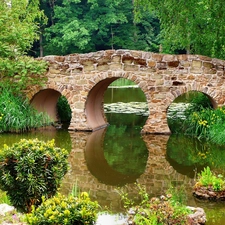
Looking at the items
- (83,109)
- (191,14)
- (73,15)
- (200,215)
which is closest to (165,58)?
(191,14)

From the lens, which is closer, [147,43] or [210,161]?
[210,161]

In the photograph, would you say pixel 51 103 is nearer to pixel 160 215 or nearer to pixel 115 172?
pixel 115 172

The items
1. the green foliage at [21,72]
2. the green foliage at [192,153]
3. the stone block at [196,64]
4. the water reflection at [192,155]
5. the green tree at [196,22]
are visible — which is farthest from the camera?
the green foliage at [21,72]

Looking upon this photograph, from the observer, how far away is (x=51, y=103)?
54.1 ft

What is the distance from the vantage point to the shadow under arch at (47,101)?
15484 mm

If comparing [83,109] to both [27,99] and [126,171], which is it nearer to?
[27,99]

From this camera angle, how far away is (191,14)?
48.9ft

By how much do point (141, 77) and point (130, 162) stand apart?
4.35 metres

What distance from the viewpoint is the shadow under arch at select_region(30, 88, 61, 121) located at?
610 inches

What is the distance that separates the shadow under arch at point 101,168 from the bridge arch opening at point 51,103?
3.23 m

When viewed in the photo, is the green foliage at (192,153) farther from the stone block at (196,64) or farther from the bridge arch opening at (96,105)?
the bridge arch opening at (96,105)

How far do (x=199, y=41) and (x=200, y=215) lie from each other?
10.4 m

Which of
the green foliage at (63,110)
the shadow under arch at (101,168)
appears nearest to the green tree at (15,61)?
the green foliage at (63,110)

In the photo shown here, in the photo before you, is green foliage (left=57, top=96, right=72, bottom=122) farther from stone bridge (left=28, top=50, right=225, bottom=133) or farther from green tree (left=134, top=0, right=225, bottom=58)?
green tree (left=134, top=0, right=225, bottom=58)
